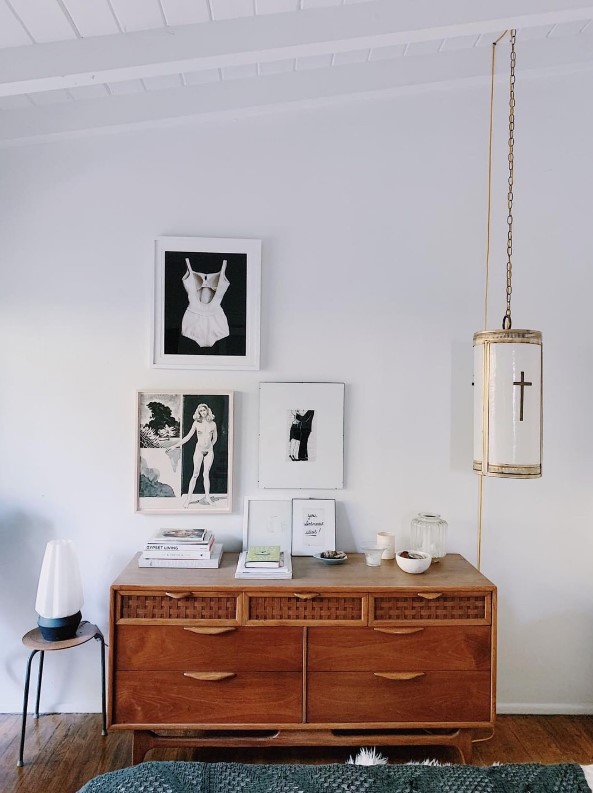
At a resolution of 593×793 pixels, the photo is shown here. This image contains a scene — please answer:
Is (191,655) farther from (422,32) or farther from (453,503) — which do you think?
(422,32)

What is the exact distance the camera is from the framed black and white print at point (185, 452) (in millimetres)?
2566

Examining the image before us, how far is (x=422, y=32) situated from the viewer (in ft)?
6.28

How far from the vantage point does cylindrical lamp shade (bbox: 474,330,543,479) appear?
2156mm

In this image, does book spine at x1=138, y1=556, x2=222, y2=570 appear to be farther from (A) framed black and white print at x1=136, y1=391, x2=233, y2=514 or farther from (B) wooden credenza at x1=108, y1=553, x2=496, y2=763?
(A) framed black and white print at x1=136, y1=391, x2=233, y2=514

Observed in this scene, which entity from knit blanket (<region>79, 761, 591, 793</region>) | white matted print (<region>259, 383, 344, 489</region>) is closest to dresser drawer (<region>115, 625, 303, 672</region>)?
white matted print (<region>259, 383, 344, 489</region>)

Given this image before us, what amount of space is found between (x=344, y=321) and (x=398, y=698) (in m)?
1.57

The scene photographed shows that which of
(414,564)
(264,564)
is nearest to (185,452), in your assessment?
(264,564)

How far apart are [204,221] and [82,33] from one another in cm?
87

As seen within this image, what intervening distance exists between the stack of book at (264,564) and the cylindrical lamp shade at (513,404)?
882mm

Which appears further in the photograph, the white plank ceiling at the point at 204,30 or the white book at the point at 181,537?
the white book at the point at 181,537

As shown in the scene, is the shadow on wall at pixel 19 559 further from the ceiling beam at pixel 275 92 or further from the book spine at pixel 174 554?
the ceiling beam at pixel 275 92

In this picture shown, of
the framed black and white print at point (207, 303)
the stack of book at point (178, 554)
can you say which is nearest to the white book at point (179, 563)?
the stack of book at point (178, 554)

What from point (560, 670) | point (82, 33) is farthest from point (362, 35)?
point (560, 670)

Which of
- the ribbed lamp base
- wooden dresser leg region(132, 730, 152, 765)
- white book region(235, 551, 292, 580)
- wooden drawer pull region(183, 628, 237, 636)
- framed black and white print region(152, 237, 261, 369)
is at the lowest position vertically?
wooden dresser leg region(132, 730, 152, 765)
